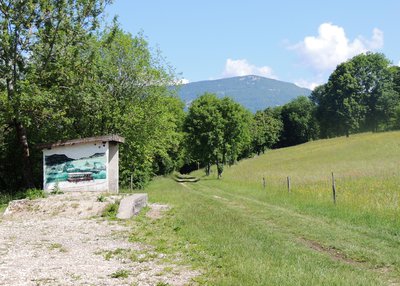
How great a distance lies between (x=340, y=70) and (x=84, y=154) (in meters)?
85.0

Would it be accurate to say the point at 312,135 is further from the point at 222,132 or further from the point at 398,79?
the point at 222,132

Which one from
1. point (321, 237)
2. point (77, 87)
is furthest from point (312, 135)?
point (321, 237)

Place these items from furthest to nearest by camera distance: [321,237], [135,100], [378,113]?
[378,113], [135,100], [321,237]

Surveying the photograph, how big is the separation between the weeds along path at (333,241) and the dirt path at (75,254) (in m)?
2.83

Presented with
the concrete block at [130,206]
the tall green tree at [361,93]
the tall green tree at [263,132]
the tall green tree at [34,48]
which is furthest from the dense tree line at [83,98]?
the tall green tree at [361,93]

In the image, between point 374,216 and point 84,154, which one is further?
point 84,154

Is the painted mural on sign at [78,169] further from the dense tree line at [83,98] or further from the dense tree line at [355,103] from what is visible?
the dense tree line at [355,103]

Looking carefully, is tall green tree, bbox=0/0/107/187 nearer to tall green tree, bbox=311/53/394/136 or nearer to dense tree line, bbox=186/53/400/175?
dense tree line, bbox=186/53/400/175

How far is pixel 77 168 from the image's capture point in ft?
65.3

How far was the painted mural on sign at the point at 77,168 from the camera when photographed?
64.9ft

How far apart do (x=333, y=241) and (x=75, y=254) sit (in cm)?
617

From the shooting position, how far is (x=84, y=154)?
19906 mm

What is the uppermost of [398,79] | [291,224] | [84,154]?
[398,79]

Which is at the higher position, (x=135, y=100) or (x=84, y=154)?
(x=135, y=100)
